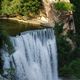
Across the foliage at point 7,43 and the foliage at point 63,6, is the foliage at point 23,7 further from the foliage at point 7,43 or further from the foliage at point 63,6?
the foliage at point 7,43

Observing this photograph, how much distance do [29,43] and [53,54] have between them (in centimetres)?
180

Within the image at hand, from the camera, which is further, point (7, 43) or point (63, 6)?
point (63, 6)

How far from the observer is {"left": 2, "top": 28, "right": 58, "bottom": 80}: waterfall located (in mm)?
15168

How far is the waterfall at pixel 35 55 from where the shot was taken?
597 inches

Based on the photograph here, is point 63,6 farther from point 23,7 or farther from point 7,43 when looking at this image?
point 7,43

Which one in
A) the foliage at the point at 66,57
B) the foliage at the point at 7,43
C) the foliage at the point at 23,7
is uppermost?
the foliage at the point at 23,7

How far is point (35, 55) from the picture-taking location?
16219 mm

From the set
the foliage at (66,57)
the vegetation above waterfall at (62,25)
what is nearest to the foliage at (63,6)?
the vegetation above waterfall at (62,25)

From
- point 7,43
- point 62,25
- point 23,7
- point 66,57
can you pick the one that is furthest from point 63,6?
point 7,43

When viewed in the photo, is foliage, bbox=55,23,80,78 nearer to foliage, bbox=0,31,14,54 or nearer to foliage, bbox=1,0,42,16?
foliage, bbox=1,0,42,16

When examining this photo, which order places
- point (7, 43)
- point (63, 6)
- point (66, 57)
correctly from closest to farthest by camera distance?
point (7, 43) < point (66, 57) < point (63, 6)

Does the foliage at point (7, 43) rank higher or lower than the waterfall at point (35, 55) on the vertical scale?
higher

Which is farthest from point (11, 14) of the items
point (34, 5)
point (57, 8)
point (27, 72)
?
point (27, 72)

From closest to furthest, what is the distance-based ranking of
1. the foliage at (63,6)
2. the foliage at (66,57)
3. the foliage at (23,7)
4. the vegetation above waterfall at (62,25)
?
the foliage at (66,57) < the vegetation above waterfall at (62,25) < the foliage at (63,6) < the foliage at (23,7)
